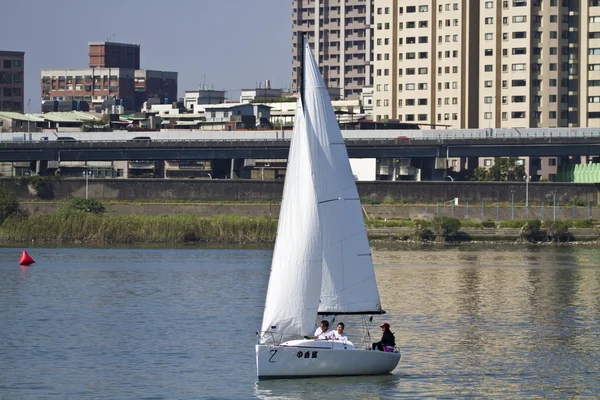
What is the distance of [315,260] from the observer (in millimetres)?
42688

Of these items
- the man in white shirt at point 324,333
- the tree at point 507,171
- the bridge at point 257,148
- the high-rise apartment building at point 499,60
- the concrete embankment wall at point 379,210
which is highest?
the high-rise apartment building at point 499,60

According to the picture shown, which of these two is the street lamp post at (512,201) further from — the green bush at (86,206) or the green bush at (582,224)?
the green bush at (86,206)

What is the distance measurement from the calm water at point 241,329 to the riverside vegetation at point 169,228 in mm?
17915

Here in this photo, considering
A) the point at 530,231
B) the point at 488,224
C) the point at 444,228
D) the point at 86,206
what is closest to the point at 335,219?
the point at 444,228

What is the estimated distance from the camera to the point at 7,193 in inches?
4715

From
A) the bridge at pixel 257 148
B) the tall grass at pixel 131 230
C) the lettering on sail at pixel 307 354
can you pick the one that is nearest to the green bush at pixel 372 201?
the bridge at pixel 257 148

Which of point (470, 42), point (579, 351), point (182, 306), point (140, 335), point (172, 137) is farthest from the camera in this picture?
point (470, 42)

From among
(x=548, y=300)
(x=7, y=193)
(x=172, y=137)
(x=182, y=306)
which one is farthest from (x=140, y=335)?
(x=172, y=137)

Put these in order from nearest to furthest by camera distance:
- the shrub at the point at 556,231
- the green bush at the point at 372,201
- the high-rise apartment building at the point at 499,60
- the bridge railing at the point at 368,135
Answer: the shrub at the point at 556,231 → the green bush at the point at 372,201 → the bridge railing at the point at 368,135 → the high-rise apartment building at the point at 499,60

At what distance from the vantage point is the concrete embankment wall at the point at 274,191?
5221 inches

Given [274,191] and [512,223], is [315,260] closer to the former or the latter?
[512,223]

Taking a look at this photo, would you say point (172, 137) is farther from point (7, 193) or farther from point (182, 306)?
point (182, 306)

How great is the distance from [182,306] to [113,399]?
24.6 m

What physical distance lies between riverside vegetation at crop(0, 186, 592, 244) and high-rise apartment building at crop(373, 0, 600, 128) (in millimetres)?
62579
